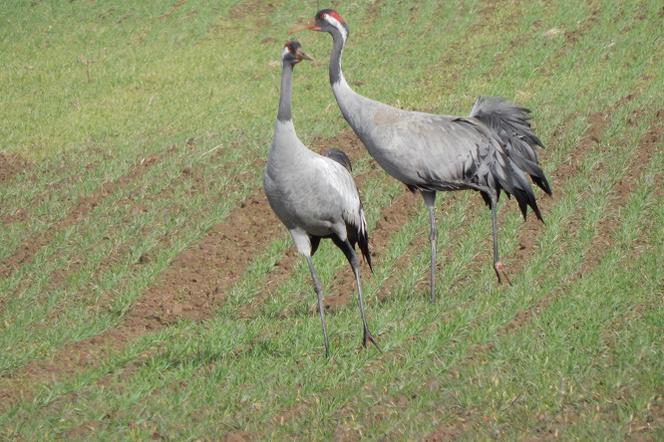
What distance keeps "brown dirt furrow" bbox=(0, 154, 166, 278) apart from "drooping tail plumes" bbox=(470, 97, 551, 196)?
16.4 feet

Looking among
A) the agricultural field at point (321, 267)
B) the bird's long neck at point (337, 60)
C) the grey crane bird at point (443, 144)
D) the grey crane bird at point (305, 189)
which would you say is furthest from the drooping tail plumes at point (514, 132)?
the grey crane bird at point (305, 189)

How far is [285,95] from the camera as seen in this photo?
837 cm

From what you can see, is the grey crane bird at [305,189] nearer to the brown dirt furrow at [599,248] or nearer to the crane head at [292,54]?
the crane head at [292,54]

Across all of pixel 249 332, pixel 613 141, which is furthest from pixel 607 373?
pixel 613 141

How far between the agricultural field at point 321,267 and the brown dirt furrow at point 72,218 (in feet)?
0.15

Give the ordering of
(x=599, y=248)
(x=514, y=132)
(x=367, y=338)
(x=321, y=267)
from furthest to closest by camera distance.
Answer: (x=321, y=267), (x=514, y=132), (x=599, y=248), (x=367, y=338)

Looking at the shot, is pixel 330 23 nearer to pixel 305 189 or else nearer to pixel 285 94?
pixel 285 94

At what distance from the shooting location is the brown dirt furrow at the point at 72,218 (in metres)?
11.9

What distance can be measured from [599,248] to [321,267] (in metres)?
2.70

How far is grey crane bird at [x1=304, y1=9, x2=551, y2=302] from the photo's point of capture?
10109mm

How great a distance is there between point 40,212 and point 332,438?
8.29 m

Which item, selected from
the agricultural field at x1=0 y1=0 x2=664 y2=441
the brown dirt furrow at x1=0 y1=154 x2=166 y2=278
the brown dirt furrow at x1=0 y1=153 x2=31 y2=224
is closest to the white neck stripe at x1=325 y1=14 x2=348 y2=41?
the agricultural field at x1=0 y1=0 x2=664 y2=441

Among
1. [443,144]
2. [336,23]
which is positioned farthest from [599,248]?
[336,23]

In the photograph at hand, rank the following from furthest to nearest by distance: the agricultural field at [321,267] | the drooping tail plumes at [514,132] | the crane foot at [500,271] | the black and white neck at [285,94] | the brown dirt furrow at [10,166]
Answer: the brown dirt furrow at [10,166] → the drooping tail plumes at [514,132] → the crane foot at [500,271] → the black and white neck at [285,94] → the agricultural field at [321,267]
